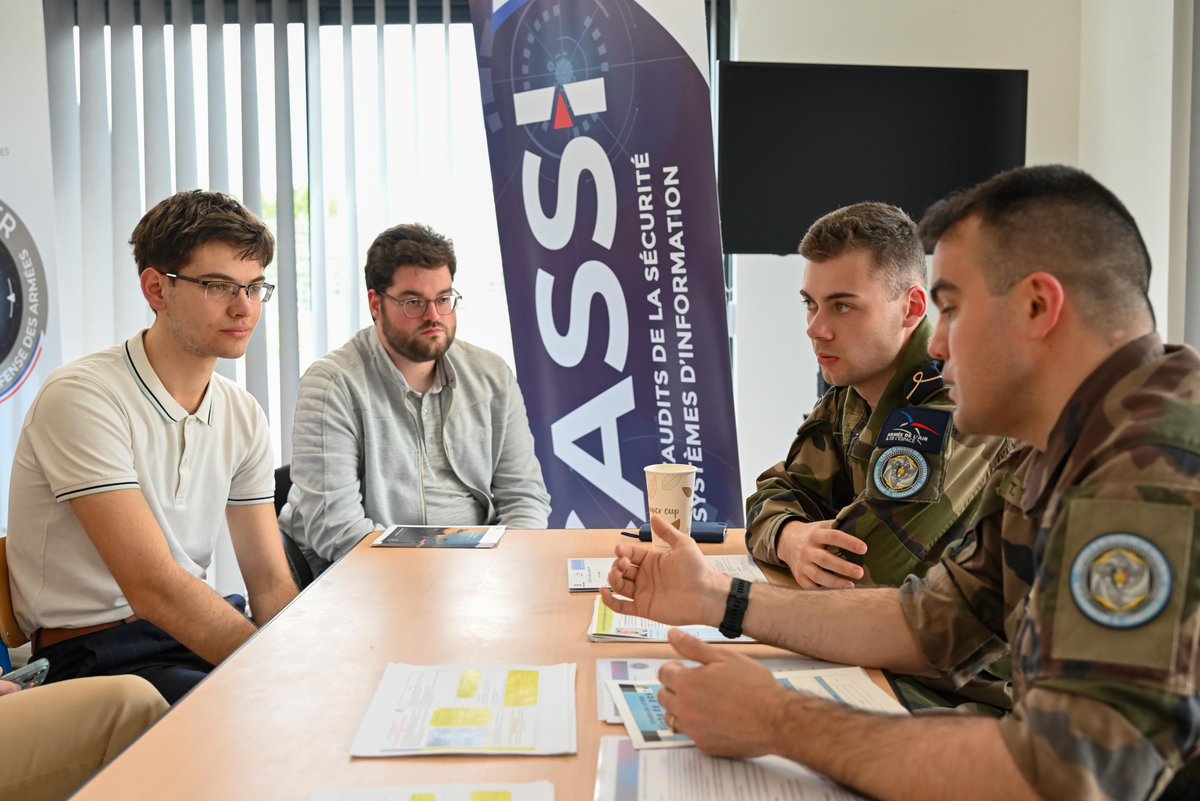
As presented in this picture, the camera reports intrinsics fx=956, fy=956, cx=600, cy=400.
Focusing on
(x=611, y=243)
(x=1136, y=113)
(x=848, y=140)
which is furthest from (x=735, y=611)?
(x=1136, y=113)

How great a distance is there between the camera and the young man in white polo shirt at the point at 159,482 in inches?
72.7

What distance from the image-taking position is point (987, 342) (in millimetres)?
1044

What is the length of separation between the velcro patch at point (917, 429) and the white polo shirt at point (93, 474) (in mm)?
1464

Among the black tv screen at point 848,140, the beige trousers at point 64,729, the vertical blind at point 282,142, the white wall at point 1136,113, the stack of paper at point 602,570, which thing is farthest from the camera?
the vertical blind at point 282,142

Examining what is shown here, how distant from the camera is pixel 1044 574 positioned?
2.92ft

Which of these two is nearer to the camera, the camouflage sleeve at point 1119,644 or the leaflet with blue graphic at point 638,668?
the camouflage sleeve at point 1119,644

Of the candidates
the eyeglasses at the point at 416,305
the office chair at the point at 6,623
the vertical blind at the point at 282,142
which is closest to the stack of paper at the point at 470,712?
the office chair at the point at 6,623

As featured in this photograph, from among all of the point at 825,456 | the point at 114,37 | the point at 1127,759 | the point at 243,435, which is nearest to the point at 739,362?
the point at 825,456

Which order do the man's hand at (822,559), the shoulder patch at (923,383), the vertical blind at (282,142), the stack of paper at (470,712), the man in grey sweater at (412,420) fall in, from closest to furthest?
the stack of paper at (470,712), the man's hand at (822,559), the shoulder patch at (923,383), the man in grey sweater at (412,420), the vertical blind at (282,142)

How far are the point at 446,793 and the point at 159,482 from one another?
1396 mm

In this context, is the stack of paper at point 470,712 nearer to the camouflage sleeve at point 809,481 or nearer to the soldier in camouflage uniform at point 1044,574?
the soldier in camouflage uniform at point 1044,574

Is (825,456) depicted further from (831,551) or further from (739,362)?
(739,362)

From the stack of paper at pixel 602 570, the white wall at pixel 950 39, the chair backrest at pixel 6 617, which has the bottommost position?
the chair backrest at pixel 6 617

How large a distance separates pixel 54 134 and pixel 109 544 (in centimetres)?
302
